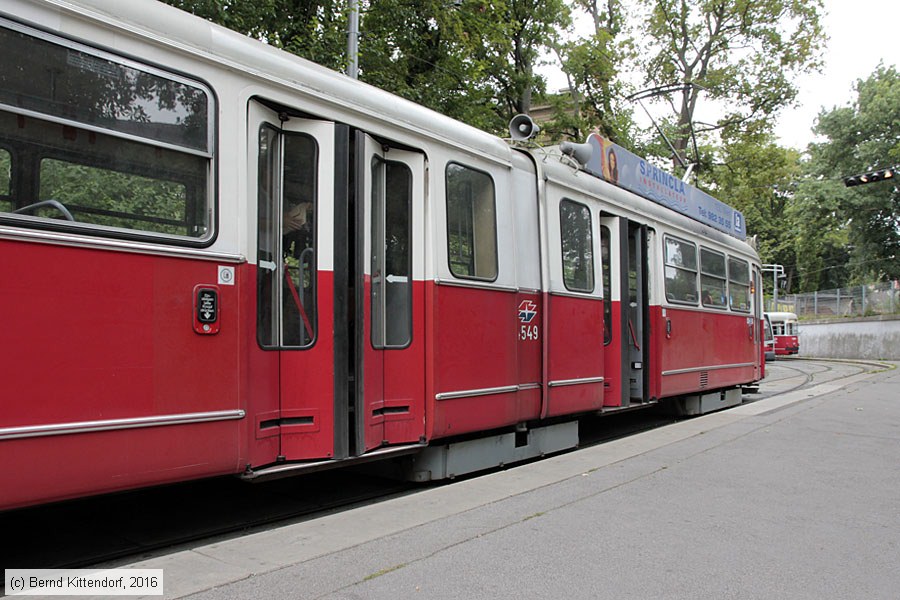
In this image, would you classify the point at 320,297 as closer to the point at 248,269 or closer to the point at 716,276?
the point at 248,269

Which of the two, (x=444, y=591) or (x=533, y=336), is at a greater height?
(x=533, y=336)

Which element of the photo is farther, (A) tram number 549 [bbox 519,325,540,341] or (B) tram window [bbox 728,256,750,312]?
(B) tram window [bbox 728,256,750,312]

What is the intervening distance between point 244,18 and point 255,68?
6.16 metres

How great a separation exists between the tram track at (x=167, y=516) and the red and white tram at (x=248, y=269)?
642 millimetres

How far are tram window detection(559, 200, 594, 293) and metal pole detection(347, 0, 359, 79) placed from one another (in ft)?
14.8

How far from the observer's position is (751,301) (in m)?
13.5

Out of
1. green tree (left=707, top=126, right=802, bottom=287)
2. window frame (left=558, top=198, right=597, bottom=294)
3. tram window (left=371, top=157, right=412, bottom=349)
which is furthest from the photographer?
green tree (left=707, top=126, right=802, bottom=287)

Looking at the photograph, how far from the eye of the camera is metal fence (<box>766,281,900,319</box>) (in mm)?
39719

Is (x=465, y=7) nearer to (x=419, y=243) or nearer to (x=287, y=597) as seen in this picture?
(x=419, y=243)

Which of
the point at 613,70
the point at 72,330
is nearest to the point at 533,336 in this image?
the point at 72,330

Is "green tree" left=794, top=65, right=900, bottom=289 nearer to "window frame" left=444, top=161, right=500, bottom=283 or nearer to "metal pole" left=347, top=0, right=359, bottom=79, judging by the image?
"metal pole" left=347, top=0, right=359, bottom=79

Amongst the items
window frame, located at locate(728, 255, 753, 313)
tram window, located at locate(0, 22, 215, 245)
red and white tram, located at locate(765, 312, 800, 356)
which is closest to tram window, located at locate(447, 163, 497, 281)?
tram window, located at locate(0, 22, 215, 245)

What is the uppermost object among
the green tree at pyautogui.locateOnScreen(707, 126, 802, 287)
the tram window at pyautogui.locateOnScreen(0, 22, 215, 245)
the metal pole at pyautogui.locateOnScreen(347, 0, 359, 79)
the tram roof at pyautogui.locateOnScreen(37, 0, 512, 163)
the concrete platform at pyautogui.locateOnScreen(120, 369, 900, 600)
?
the green tree at pyautogui.locateOnScreen(707, 126, 802, 287)

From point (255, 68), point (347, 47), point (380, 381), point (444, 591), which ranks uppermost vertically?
point (347, 47)
